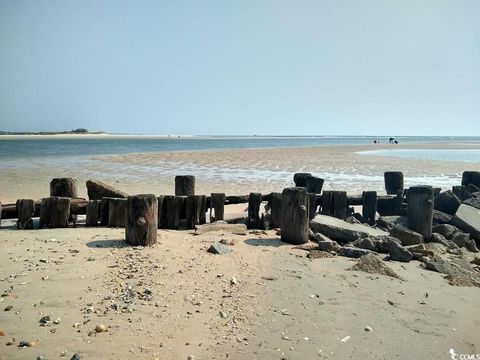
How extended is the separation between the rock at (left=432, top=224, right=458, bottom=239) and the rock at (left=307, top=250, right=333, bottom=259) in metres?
3.26

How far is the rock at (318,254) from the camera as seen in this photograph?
6.14m

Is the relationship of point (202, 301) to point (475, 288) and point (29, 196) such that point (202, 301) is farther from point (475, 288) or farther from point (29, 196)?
point (29, 196)

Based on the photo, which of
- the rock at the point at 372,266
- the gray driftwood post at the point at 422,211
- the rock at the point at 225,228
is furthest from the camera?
the gray driftwood post at the point at 422,211

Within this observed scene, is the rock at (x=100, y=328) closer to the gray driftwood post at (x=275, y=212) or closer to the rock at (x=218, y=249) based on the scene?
the rock at (x=218, y=249)

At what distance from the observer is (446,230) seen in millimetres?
8188

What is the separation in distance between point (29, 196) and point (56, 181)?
5.33 metres

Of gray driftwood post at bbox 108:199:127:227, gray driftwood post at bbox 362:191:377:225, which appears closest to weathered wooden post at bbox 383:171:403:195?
gray driftwood post at bbox 362:191:377:225

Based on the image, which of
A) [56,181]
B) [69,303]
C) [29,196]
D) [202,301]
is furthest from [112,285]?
[29,196]

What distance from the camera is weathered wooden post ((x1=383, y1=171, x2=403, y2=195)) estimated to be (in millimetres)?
10453

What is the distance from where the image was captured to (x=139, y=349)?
11.3ft

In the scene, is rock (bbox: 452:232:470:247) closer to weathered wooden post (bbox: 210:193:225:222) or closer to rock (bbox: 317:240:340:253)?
rock (bbox: 317:240:340:253)

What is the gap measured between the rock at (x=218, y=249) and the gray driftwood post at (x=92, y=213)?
2.30 meters

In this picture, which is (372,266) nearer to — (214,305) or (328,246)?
(328,246)

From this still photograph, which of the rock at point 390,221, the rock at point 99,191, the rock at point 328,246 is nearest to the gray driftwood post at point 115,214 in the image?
the rock at point 99,191
